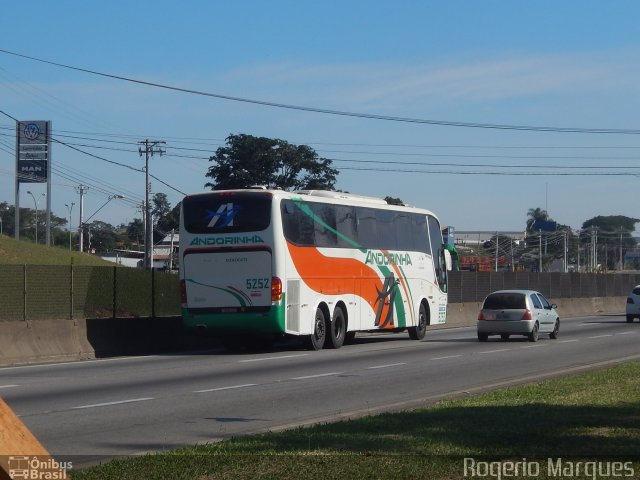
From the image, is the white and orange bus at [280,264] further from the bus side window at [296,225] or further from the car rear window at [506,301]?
the car rear window at [506,301]

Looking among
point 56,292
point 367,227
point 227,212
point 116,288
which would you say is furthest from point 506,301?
point 56,292

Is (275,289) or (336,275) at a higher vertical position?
(336,275)

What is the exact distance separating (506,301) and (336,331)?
5.89 m

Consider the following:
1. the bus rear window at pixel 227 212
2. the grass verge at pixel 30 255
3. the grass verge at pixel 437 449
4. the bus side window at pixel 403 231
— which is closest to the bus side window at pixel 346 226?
the bus side window at pixel 403 231

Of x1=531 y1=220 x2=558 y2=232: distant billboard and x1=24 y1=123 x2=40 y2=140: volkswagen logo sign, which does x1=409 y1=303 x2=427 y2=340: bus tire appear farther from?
x1=531 y1=220 x2=558 y2=232: distant billboard

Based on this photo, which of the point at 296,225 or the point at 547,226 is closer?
the point at 296,225

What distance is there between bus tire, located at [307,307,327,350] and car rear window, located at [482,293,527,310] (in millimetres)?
6291

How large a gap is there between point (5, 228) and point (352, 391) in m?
138

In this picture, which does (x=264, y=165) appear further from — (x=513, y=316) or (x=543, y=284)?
(x=513, y=316)

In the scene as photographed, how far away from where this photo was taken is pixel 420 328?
1288 inches

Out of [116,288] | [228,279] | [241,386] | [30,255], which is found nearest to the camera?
[241,386]

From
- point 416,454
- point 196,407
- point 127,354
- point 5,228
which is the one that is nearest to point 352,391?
point 196,407

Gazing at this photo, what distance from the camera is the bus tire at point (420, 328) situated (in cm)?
3247

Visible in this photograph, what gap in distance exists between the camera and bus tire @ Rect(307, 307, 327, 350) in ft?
86.8
